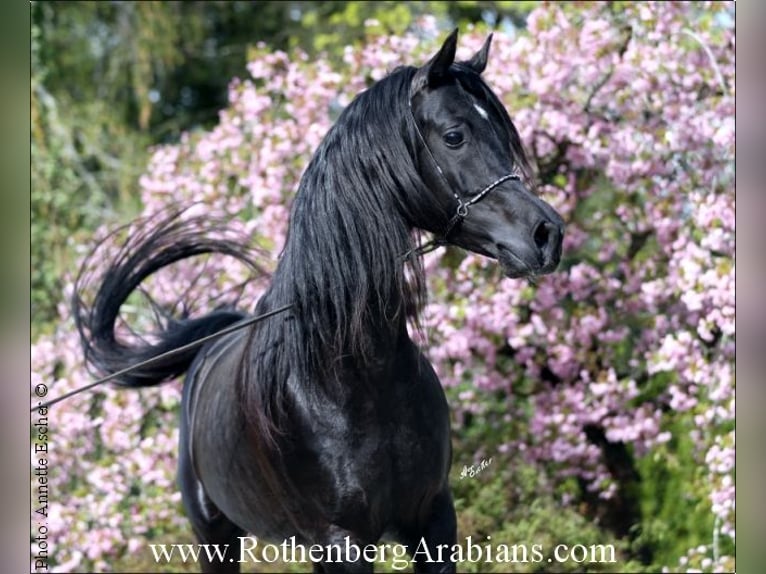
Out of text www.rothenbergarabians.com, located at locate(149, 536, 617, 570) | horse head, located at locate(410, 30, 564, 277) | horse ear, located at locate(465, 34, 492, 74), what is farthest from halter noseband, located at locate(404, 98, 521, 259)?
text www.rothenbergarabians.com, located at locate(149, 536, 617, 570)

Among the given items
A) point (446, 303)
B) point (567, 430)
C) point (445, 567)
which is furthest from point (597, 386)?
point (445, 567)

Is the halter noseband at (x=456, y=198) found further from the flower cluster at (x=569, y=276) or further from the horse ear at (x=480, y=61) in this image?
the flower cluster at (x=569, y=276)

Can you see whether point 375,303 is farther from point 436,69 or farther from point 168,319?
point 168,319

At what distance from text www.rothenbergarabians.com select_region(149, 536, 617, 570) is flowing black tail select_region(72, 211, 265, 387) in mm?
674

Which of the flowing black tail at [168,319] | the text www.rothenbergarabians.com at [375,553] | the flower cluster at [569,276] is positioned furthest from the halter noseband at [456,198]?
the flower cluster at [569,276]

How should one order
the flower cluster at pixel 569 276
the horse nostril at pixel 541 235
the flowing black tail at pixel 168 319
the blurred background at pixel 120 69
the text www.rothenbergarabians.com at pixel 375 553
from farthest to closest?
1. the blurred background at pixel 120 69
2. the flower cluster at pixel 569 276
3. the flowing black tail at pixel 168 319
4. the text www.rothenbergarabians.com at pixel 375 553
5. the horse nostril at pixel 541 235

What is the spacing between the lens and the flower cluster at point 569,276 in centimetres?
501

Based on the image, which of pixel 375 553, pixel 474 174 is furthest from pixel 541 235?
pixel 375 553

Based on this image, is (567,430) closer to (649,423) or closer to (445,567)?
(649,423)

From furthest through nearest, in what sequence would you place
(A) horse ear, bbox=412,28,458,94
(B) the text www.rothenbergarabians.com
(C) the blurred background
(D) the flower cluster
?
1. (C) the blurred background
2. (D) the flower cluster
3. (B) the text www.rothenbergarabians.com
4. (A) horse ear, bbox=412,28,458,94

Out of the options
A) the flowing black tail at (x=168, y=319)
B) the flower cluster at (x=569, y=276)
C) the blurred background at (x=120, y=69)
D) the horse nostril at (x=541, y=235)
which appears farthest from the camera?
the blurred background at (x=120, y=69)

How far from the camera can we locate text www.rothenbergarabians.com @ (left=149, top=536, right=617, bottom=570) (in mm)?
2873

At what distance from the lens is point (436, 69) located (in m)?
2.74

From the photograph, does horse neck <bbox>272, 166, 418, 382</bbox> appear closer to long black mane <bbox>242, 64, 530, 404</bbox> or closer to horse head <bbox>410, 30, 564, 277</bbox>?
long black mane <bbox>242, 64, 530, 404</bbox>
